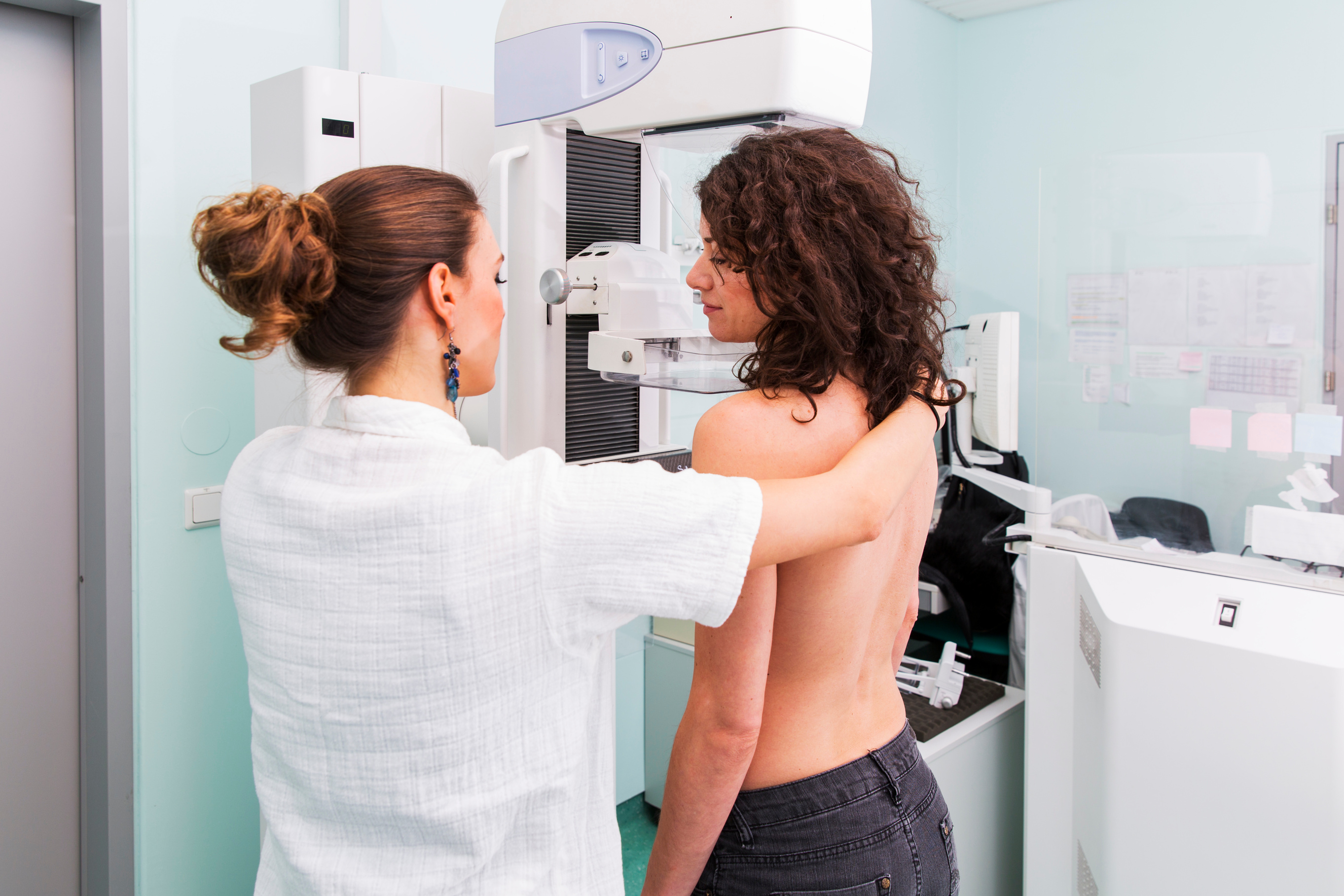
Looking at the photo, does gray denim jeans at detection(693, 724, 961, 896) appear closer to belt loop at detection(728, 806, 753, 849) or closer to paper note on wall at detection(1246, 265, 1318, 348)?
belt loop at detection(728, 806, 753, 849)

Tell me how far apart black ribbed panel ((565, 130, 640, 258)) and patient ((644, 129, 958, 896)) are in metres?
0.43

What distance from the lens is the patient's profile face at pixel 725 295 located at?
101cm

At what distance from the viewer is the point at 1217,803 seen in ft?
4.45

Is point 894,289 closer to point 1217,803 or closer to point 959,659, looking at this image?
point 1217,803

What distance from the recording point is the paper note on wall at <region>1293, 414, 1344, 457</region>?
57.7 inches

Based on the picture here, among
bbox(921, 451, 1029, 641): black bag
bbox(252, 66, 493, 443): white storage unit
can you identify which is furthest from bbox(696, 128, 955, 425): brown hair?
bbox(921, 451, 1029, 641): black bag

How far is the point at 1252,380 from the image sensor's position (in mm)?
1545

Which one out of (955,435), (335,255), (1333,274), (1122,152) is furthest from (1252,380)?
(955,435)

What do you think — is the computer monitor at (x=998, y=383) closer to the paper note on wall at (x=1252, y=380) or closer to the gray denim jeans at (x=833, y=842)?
the paper note on wall at (x=1252, y=380)

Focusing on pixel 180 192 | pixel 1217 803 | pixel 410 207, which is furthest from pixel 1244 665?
pixel 180 192

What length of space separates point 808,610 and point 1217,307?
1.10 metres

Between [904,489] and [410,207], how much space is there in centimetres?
52

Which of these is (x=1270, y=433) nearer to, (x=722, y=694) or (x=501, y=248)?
(x=722, y=694)

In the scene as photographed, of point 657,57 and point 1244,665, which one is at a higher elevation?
point 657,57
